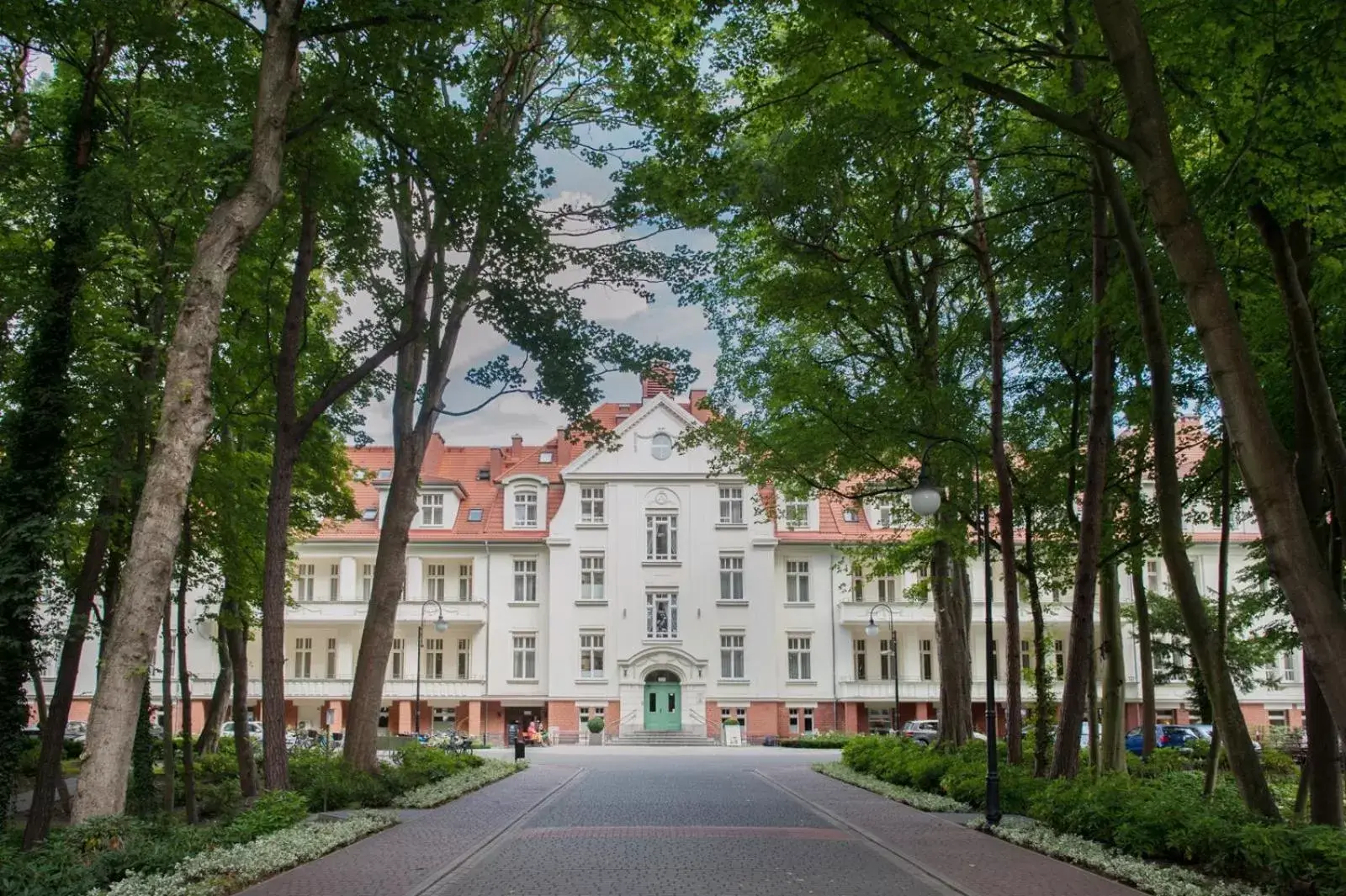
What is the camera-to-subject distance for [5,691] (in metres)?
14.7

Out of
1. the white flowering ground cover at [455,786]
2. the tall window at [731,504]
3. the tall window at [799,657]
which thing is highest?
the tall window at [731,504]

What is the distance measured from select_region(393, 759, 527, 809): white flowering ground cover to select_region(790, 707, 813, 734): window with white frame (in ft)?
74.9

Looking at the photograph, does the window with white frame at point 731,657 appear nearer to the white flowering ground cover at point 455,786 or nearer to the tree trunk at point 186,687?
the white flowering ground cover at point 455,786

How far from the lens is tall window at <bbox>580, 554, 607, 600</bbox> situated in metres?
50.0

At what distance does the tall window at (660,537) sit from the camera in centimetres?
5025

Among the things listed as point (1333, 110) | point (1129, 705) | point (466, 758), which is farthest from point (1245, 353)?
point (1129, 705)

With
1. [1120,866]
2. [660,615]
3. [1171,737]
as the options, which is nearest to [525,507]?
[660,615]

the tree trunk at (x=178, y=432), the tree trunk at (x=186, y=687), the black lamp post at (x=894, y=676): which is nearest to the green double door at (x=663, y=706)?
the black lamp post at (x=894, y=676)

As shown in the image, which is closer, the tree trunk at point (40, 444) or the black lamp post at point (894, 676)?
the tree trunk at point (40, 444)

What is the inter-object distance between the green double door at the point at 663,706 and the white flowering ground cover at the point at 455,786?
20.2 meters

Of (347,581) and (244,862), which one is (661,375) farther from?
(347,581)

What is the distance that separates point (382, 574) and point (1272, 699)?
44138mm

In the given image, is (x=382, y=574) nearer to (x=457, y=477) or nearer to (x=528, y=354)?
(x=528, y=354)

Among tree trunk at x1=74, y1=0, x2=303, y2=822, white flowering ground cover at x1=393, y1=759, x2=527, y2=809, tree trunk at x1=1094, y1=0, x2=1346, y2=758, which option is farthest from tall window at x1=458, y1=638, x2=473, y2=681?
tree trunk at x1=1094, y1=0, x2=1346, y2=758
